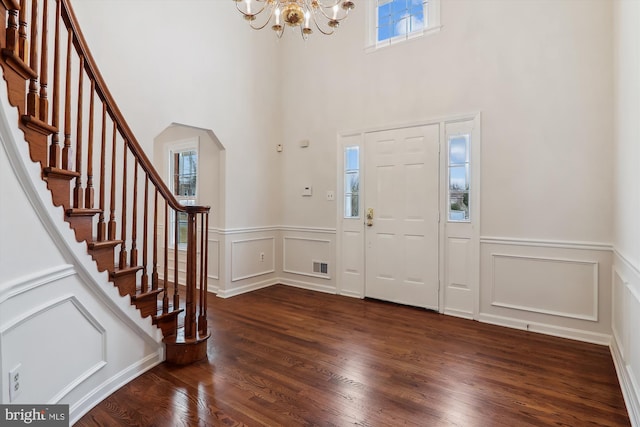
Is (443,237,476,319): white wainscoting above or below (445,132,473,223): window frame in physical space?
below

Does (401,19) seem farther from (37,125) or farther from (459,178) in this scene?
(37,125)

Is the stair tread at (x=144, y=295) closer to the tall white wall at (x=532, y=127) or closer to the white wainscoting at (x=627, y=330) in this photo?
the white wainscoting at (x=627, y=330)

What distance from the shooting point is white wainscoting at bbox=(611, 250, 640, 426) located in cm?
188

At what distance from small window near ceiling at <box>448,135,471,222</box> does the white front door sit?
145mm

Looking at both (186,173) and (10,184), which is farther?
(186,173)

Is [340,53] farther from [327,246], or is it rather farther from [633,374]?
[633,374]

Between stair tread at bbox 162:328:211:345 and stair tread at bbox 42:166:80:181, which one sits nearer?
stair tread at bbox 42:166:80:181

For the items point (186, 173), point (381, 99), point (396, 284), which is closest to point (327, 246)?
point (396, 284)

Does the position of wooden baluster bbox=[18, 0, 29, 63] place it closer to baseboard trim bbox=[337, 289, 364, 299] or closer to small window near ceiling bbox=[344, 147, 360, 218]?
small window near ceiling bbox=[344, 147, 360, 218]

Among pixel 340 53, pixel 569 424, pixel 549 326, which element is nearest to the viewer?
pixel 569 424

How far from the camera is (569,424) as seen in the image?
6.16 feet

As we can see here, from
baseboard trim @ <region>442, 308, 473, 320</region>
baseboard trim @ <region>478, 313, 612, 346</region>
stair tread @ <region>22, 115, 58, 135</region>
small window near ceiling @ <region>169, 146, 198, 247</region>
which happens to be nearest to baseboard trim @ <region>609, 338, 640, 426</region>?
baseboard trim @ <region>478, 313, 612, 346</region>

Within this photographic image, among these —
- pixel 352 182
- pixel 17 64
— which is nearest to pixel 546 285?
pixel 352 182

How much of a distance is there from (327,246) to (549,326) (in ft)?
8.35
